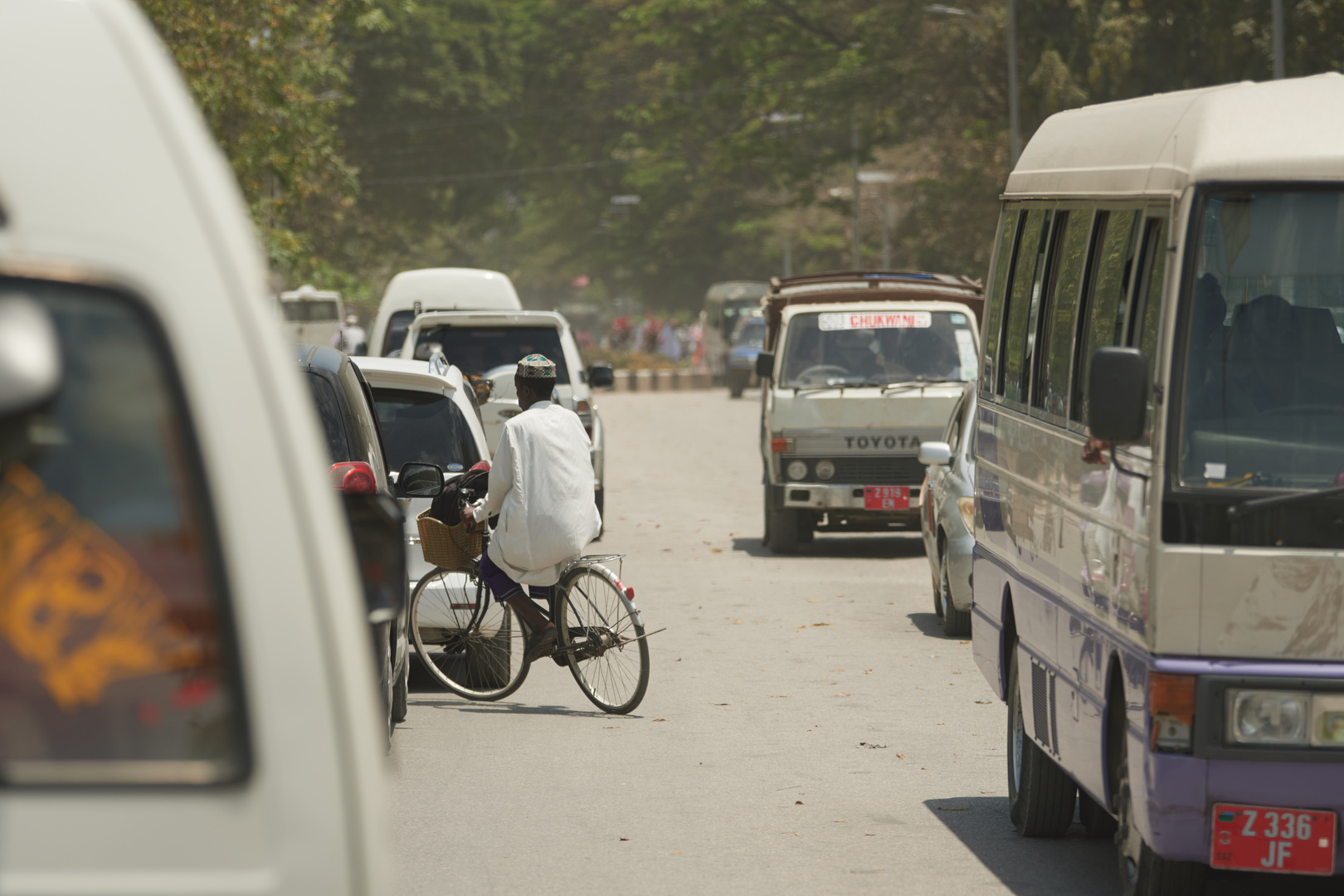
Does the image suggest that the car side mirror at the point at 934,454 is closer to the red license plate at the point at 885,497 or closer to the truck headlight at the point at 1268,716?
the red license plate at the point at 885,497

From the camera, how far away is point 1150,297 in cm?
547

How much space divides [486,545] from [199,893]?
24.3 ft

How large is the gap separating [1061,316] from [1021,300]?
79 cm

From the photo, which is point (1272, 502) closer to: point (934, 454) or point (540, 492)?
point (540, 492)

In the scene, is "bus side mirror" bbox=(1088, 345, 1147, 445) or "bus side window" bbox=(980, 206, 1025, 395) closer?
"bus side mirror" bbox=(1088, 345, 1147, 445)

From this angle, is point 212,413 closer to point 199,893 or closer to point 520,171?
point 199,893

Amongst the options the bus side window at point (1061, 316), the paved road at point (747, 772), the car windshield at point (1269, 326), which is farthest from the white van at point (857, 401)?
the car windshield at point (1269, 326)

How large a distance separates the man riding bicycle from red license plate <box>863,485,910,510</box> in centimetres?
729

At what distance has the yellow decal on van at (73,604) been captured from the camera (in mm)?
2332

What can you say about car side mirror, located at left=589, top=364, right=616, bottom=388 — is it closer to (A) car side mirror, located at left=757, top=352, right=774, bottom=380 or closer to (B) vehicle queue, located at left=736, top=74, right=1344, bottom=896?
(A) car side mirror, located at left=757, top=352, right=774, bottom=380

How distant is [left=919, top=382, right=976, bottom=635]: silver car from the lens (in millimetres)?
11781

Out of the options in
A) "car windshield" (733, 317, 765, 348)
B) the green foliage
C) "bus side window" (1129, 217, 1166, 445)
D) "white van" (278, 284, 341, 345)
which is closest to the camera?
"bus side window" (1129, 217, 1166, 445)

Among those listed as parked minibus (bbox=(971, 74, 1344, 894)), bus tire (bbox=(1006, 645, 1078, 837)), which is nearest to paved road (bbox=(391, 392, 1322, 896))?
bus tire (bbox=(1006, 645, 1078, 837))

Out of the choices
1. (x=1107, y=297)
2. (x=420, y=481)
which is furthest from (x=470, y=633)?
(x=1107, y=297)
